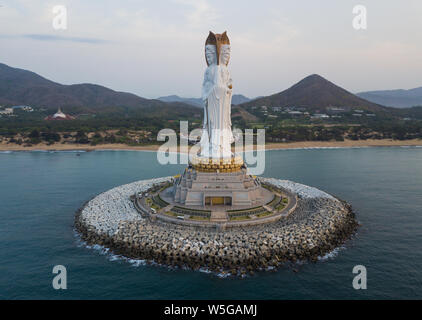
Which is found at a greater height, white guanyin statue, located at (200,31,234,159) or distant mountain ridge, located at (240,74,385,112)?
distant mountain ridge, located at (240,74,385,112)

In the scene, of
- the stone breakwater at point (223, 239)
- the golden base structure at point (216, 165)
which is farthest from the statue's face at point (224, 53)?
the stone breakwater at point (223, 239)

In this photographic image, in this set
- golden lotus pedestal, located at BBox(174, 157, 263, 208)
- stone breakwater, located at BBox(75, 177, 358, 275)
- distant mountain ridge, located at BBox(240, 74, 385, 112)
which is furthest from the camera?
distant mountain ridge, located at BBox(240, 74, 385, 112)

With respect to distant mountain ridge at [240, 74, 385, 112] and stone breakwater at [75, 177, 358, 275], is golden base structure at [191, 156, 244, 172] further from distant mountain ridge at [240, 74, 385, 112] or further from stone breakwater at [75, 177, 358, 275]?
distant mountain ridge at [240, 74, 385, 112]

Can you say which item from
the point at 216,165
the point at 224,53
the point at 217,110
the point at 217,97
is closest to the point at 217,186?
the point at 216,165

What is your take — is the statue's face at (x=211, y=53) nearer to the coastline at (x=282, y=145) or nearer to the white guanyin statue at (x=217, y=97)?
the white guanyin statue at (x=217, y=97)

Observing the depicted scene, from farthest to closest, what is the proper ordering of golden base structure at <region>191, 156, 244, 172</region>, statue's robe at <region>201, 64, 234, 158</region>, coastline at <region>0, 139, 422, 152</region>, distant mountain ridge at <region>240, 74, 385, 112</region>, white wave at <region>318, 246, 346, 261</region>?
distant mountain ridge at <region>240, 74, 385, 112</region>
coastline at <region>0, 139, 422, 152</region>
statue's robe at <region>201, 64, 234, 158</region>
golden base structure at <region>191, 156, 244, 172</region>
white wave at <region>318, 246, 346, 261</region>

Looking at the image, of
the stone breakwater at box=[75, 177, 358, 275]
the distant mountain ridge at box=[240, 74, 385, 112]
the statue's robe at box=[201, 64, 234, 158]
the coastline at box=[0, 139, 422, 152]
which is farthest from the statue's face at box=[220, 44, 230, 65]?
the distant mountain ridge at box=[240, 74, 385, 112]

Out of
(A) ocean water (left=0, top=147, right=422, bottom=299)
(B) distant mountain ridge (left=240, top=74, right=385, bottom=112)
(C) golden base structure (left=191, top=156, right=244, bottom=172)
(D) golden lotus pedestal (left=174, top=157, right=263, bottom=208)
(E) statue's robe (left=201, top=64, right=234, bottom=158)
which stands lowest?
(A) ocean water (left=0, top=147, right=422, bottom=299)
